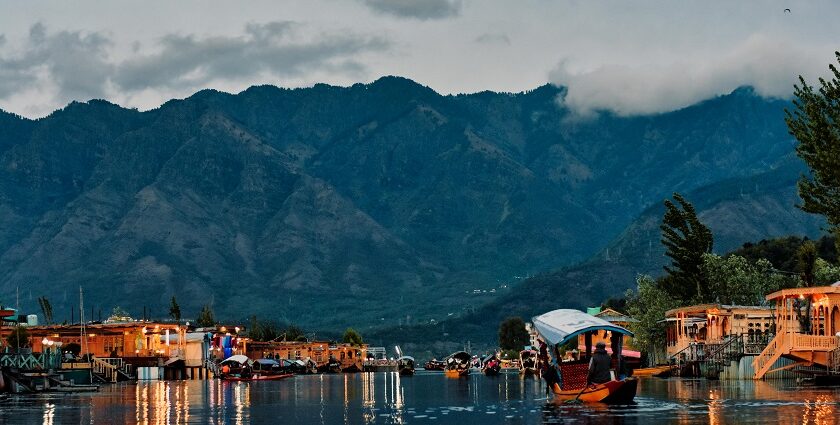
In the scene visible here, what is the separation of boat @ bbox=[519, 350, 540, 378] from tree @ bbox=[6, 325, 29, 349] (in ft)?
179

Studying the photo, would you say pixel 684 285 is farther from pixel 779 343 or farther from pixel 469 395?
pixel 469 395

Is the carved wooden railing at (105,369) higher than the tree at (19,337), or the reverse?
the tree at (19,337)

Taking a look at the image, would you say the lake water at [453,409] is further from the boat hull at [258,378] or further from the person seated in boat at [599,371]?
the boat hull at [258,378]

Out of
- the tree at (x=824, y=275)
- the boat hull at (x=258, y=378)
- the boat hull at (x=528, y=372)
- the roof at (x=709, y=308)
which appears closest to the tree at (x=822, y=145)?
the roof at (x=709, y=308)

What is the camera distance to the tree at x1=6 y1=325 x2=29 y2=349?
14505cm

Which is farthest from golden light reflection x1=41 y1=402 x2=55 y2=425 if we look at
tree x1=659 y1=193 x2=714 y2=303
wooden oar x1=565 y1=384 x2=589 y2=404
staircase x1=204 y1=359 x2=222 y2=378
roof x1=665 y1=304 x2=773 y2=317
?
staircase x1=204 y1=359 x2=222 y2=378

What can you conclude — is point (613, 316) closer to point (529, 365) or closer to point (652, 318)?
point (529, 365)

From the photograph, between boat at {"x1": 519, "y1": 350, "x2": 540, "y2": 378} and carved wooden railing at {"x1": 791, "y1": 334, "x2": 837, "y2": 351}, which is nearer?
carved wooden railing at {"x1": 791, "y1": 334, "x2": 837, "y2": 351}

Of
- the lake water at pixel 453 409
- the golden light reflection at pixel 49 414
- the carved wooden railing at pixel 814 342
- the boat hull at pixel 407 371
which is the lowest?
the boat hull at pixel 407 371

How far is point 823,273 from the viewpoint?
384ft

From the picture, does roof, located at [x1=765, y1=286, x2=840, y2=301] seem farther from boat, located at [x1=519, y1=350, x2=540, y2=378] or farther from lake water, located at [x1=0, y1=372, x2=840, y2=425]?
boat, located at [x1=519, y1=350, x2=540, y2=378]

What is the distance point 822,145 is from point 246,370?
273 feet

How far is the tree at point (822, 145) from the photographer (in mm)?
72125

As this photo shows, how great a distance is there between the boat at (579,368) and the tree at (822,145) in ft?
56.9
